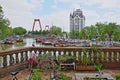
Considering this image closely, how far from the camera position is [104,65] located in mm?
7883

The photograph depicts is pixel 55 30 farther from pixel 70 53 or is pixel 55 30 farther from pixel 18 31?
pixel 70 53

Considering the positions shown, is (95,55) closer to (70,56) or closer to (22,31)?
(70,56)

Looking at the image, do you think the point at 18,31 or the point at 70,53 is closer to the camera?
the point at 70,53

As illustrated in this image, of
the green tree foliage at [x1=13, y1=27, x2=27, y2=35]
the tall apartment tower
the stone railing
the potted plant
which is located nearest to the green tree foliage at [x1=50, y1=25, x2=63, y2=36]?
the green tree foliage at [x1=13, y1=27, x2=27, y2=35]

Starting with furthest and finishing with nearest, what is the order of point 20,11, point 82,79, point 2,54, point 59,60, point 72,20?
point 72,20, point 20,11, point 59,60, point 2,54, point 82,79

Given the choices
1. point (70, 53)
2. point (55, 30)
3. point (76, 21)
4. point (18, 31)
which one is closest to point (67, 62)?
point (70, 53)

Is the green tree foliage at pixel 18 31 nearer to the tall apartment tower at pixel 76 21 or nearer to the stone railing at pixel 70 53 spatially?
the tall apartment tower at pixel 76 21

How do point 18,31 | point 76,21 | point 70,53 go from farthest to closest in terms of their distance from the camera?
point 76,21 → point 18,31 → point 70,53

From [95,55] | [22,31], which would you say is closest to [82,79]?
[95,55]

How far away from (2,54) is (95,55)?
2.87 metres

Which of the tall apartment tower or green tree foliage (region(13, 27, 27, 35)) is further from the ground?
the tall apartment tower

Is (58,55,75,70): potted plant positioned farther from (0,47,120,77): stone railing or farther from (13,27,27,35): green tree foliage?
(13,27,27,35): green tree foliage

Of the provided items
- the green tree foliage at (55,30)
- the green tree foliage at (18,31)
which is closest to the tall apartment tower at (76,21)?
the green tree foliage at (18,31)

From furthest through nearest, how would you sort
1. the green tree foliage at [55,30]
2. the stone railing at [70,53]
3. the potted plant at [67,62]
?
the green tree foliage at [55,30]
the stone railing at [70,53]
the potted plant at [67,62]
